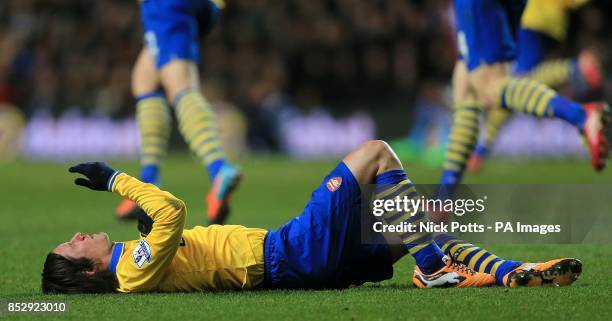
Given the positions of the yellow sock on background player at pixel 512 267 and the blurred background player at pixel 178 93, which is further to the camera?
the blurred background player at pixel 178 93

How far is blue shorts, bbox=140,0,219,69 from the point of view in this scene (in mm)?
7375

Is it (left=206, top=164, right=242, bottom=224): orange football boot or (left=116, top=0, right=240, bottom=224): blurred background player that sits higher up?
(left=116, top=0, right=240, bottom=224): blurred background player

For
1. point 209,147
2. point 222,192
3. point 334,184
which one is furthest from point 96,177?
point 209,147

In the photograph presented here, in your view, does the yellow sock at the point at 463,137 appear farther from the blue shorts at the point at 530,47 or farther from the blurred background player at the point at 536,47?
the blue shorts at the point at 530,47

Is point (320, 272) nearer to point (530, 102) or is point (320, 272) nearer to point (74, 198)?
point (530, 102)

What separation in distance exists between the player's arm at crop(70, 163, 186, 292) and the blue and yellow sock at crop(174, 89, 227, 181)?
2.39m

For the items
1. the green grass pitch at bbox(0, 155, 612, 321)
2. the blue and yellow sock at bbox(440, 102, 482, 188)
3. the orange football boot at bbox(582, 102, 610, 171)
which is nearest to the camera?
the green grass pitch at bbox(0, 155, 612, 321)

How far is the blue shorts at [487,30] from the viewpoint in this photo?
6660 mm

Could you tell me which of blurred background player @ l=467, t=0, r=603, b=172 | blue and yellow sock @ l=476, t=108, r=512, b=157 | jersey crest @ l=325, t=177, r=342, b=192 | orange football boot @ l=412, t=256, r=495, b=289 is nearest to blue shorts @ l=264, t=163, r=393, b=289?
jersey crest @ l=325, t=177, r=342, b=192

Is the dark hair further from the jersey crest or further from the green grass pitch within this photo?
the jersey crest

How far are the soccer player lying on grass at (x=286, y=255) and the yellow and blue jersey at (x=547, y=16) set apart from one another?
5.86 metres

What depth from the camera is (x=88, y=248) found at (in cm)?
465

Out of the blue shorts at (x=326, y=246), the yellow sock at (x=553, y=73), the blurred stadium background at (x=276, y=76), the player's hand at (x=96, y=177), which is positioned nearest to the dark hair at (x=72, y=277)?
the player's hand at (x=96, y=177)

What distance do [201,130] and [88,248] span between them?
2571 mm
